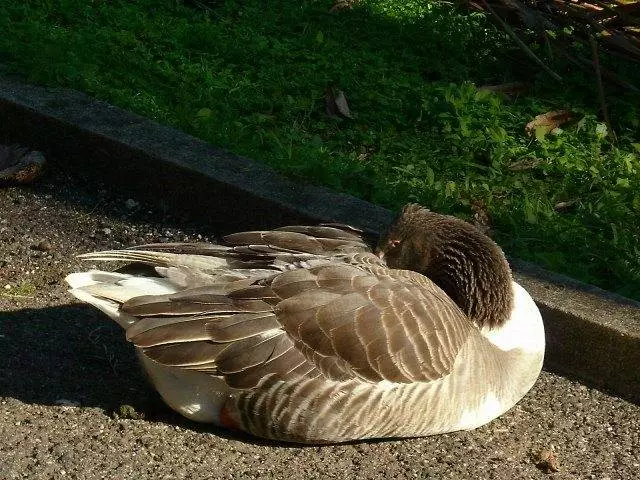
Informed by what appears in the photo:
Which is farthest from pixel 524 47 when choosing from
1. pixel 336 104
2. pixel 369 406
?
pixel 369 406

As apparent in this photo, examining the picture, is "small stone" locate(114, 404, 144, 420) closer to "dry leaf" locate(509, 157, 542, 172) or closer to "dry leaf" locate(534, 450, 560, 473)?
"dry leaf" locate(534, 450, 560, 473)

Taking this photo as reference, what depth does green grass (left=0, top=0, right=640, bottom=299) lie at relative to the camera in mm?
5582

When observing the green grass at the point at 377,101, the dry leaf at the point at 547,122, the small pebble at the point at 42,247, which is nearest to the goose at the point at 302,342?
the small pebble at the point at 42,247

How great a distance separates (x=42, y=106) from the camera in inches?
231

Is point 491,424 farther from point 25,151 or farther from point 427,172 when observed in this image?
point 25,151

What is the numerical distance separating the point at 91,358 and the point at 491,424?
165 centimetres

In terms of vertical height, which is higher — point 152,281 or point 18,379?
point 152,281

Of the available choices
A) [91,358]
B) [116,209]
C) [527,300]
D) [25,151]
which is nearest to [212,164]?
[116,209]

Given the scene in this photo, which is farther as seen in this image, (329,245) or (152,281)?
(329,245)

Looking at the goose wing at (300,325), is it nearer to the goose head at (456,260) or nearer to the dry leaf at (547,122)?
the goose head at (456,260)

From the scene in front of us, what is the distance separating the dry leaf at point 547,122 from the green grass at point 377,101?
0.22 feet

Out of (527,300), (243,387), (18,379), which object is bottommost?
(18,379)

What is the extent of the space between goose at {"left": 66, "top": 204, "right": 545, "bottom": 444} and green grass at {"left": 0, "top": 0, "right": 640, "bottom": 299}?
4.39 ft

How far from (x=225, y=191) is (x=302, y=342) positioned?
171 cm
